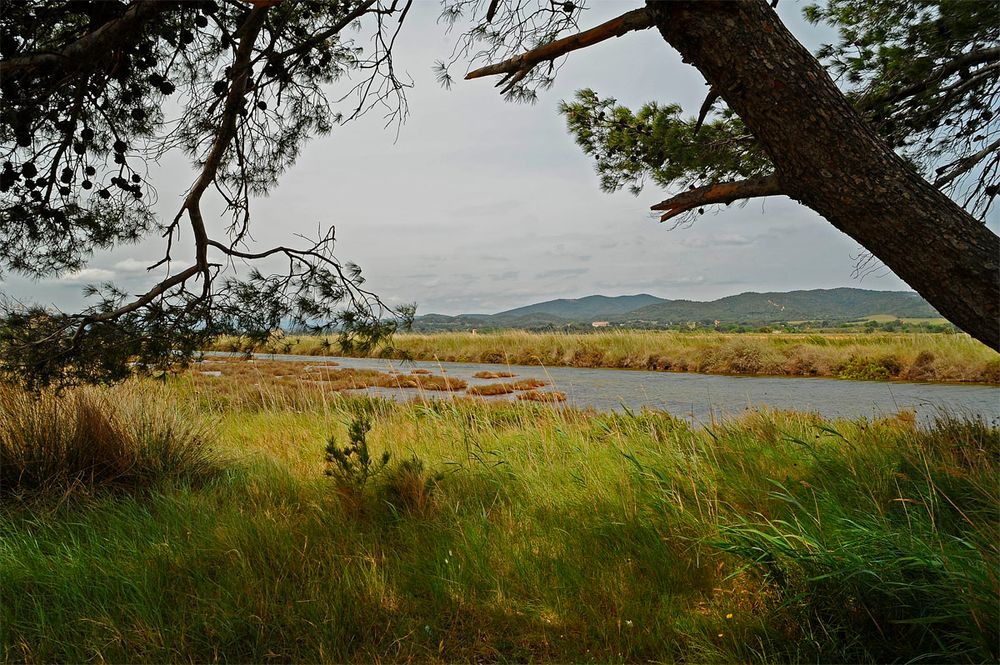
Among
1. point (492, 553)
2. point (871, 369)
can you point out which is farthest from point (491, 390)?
point (492, 553)

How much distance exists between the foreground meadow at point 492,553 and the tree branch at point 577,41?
2.00 meters

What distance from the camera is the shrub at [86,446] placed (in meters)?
3.53

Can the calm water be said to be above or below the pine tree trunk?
below

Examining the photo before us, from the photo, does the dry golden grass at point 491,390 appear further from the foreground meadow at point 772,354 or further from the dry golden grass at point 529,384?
the foreground meadow at point 772,354

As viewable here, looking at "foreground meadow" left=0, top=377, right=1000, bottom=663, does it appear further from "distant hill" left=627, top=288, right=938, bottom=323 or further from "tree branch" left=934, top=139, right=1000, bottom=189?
"distant hill" left=627, top=288, right=938, bottom=323

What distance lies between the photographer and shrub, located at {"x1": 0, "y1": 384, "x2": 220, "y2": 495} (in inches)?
139

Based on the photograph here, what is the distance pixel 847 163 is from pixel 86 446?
4.54m

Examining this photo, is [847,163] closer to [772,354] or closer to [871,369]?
[871,369]

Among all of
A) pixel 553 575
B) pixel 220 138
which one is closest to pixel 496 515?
pixel 553 575

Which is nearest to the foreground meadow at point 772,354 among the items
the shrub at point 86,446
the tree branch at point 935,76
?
the shrub at point 86,446

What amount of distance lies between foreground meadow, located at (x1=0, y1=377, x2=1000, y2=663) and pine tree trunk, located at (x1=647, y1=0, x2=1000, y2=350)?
0.78 metres

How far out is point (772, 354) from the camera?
580 inches

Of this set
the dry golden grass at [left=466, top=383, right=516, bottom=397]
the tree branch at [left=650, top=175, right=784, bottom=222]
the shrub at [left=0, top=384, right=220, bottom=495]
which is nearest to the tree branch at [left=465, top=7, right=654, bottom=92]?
the tree branch at [left=650, top=175, right=784, bottom=222]

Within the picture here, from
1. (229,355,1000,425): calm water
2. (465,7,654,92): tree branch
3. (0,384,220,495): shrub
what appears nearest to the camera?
(465,7,654,92): tree branch
